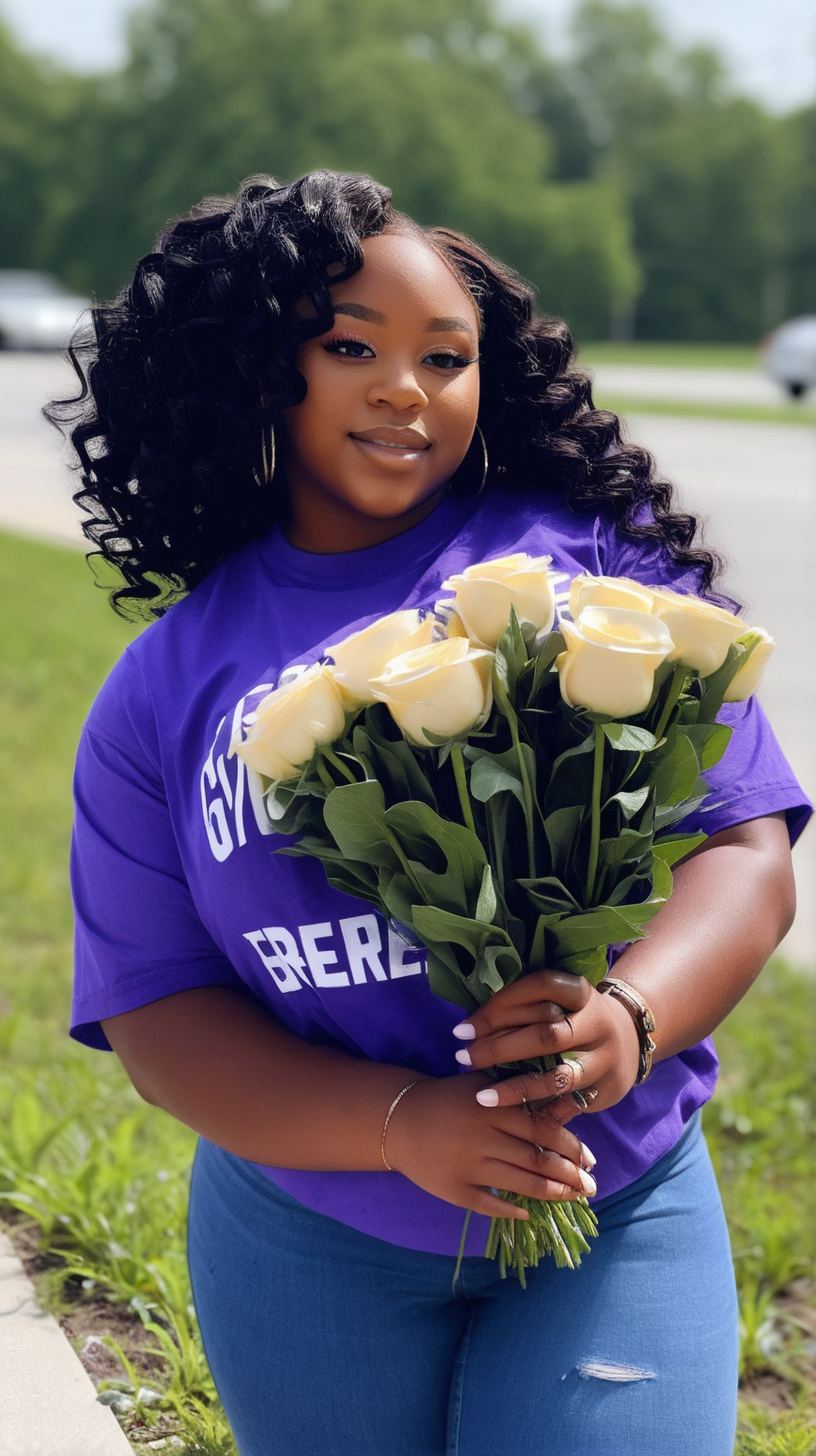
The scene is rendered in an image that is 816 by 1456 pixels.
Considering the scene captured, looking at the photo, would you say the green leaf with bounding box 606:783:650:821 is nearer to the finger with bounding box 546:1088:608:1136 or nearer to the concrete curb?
the finger with bounding box 546:1088:608:1136

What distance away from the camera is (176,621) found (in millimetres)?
1825

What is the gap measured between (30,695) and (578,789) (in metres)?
5.09

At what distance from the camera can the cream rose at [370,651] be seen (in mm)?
1392

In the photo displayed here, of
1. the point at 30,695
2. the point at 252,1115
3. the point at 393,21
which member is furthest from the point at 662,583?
the point at 393,21

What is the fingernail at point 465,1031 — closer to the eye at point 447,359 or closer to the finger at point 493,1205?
the finger at point 493,1205

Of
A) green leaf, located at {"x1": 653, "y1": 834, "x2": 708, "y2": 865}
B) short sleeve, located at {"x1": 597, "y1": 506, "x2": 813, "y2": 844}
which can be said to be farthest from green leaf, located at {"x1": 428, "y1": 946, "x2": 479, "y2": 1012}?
short sleeve, located at {"x1": 597, "y1": 506, "x2": 813, "y2": 844}

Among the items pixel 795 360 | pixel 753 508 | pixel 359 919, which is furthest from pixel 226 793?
pixel 795 360

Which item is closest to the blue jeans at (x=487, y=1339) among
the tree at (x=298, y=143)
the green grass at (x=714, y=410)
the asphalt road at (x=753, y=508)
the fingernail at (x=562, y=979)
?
the fingernail at (x=562, y=979)

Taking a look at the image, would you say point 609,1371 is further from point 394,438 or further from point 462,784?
point 394,438

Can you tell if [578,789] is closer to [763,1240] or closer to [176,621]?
[176,621]

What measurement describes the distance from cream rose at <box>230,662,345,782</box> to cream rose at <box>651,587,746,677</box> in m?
0.30

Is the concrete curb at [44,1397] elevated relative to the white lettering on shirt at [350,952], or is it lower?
lower

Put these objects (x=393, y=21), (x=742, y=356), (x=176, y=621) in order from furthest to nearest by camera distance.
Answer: (x=393, y=21) < (x=742, y=356) < (x=176, y=621)

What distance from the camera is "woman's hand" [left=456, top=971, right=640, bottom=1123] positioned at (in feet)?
4.59
